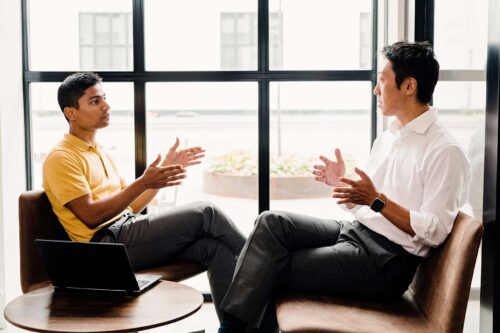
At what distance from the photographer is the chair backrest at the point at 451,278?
1.66m

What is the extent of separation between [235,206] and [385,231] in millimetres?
1350

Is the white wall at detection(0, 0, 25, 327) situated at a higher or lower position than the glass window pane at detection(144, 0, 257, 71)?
lower

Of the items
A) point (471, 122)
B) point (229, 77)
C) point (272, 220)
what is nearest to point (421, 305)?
point (272, 220)

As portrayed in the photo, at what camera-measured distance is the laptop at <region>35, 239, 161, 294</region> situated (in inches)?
75.3

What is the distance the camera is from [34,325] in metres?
1.69

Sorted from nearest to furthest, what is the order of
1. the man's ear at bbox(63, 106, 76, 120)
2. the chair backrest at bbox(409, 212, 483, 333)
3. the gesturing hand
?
the chair backrest at bbox(409, 212, 483, 333) → the gesturing hand → the man's ear at bbox(63, 106, 76, 120)

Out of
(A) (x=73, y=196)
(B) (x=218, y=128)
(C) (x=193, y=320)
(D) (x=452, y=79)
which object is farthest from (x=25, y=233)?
(D) (x=452, y=79)

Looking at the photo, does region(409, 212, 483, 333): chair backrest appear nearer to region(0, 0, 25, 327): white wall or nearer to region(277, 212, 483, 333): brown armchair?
region(277, 212, 483, 333): brown armchair

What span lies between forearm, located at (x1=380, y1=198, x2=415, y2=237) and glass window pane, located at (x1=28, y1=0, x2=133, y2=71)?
1.80 m

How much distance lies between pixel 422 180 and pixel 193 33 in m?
1.70

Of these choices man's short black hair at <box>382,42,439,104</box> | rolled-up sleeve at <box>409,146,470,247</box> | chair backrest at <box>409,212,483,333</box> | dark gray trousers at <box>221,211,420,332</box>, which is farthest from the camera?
man's short black hair at <box>382,42,439,104</box>

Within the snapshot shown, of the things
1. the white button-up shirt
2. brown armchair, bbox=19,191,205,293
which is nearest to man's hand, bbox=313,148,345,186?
the white button-up shirt

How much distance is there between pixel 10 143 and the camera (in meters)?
3.03

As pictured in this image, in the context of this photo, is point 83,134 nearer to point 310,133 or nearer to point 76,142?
point 76,142
